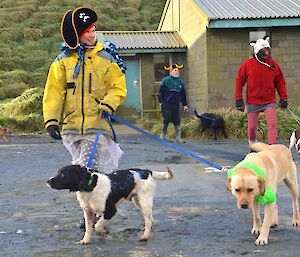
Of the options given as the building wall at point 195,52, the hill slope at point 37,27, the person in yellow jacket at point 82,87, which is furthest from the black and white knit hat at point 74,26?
the hill slope at point 37,27

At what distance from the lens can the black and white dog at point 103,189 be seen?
4.39 metres

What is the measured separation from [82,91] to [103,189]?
1038 mm

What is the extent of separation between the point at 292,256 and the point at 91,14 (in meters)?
2.82

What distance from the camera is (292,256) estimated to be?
3992mm

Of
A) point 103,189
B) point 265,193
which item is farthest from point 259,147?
point 103,189

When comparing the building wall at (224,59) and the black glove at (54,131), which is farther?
the building wall at (224,59)

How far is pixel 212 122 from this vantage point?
14.4m

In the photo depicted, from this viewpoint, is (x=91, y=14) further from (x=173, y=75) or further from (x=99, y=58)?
(x=173, y=75)

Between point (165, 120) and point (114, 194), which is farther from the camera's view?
point (165, 120)

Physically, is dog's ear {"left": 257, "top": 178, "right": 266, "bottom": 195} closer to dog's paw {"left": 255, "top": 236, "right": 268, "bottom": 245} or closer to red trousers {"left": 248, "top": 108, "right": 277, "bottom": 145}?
dog's paw {"left": 255, "top": 236, "right": 268, "bottom": 245}

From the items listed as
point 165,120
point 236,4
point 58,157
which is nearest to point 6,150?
point 58,157

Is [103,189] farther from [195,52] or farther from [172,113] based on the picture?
[195,52]

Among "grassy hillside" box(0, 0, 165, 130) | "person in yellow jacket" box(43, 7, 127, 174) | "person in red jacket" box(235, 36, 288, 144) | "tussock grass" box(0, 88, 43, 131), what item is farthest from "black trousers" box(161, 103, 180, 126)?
"grassy hillside" box(0, 0, 165, 130)

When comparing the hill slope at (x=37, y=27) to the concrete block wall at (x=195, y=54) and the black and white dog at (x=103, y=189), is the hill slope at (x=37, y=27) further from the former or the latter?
the black and white dog at (x=103, y=189)
